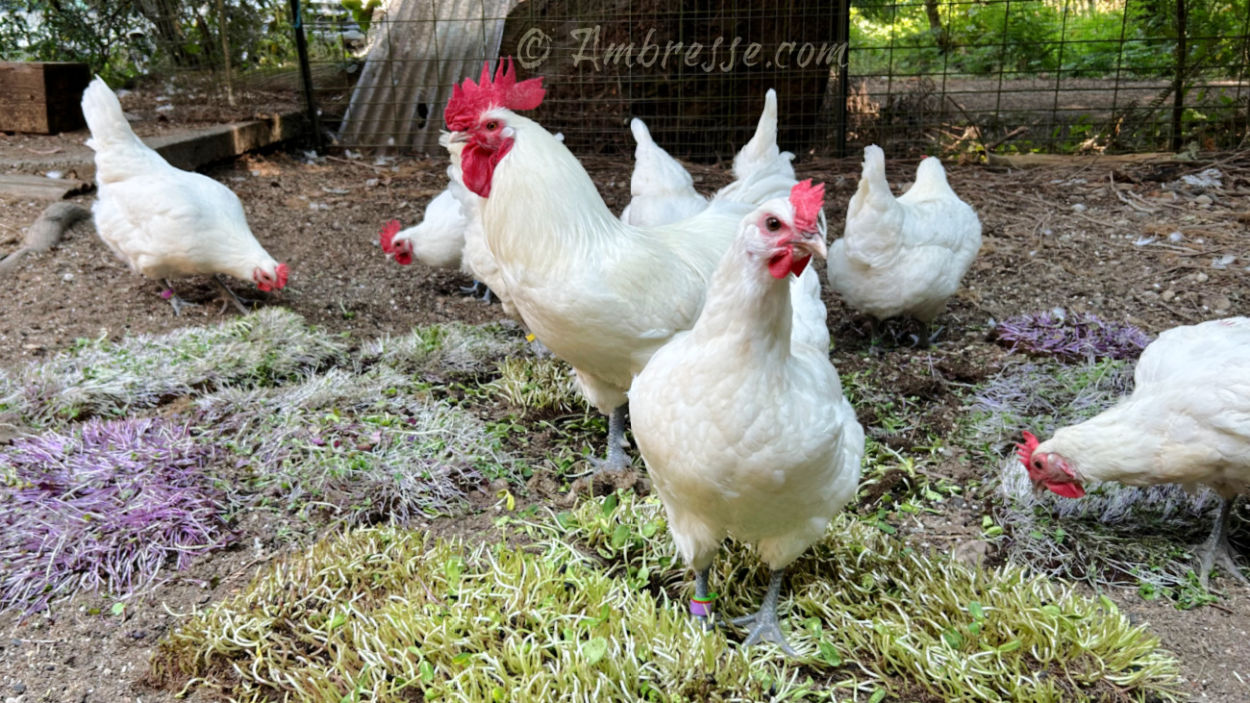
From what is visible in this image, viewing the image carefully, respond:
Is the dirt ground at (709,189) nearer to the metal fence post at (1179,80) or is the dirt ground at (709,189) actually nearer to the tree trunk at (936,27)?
the metal fence post at (1179,80)

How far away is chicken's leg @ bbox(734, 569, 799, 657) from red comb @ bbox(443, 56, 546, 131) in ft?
7.33

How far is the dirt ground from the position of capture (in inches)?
116

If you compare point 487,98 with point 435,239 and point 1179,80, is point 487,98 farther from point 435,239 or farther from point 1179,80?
point 1179,80

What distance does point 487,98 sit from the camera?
3.68 metres

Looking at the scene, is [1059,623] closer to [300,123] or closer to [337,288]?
[337,288]

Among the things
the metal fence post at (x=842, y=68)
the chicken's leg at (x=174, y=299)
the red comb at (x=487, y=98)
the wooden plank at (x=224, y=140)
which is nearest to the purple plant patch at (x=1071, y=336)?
the red comb at (x=487, y=98)

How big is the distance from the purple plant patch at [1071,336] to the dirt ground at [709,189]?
149 mm

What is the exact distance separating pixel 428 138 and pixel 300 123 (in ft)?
4.80

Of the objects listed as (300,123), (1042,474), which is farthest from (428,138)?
(1042,474)

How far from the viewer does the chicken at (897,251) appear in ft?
16.2

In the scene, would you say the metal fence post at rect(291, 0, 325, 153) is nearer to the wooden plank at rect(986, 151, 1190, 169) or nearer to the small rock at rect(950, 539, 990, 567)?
the wooden plank at rect(986, 151, 1190, 169)

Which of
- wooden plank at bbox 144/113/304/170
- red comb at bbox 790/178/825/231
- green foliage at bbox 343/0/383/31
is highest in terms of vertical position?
green foliage at bbox 343/0/383/31

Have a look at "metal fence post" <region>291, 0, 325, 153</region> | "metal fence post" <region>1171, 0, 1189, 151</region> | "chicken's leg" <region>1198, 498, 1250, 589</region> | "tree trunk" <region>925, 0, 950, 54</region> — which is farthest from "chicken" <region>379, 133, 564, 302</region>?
"tree trunk" <region>925, 0, 950, 54</region>

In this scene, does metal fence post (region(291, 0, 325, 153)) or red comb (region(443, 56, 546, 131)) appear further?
metal fence post (region(291, 0, 325, 153))
